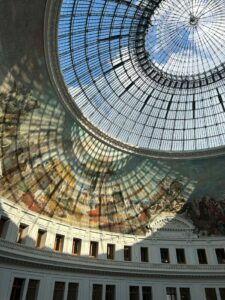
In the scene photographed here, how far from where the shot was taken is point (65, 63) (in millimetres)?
26391

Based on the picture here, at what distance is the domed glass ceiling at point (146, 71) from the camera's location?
25891 mm

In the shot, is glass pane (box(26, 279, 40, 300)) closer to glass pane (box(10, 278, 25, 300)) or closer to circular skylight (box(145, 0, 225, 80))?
glass pane (box(10, 278, 25, 300))

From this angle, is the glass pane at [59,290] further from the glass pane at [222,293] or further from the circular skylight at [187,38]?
the circular skylight at [187,38]

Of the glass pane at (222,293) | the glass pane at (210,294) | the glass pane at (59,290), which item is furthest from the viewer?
the glass pane at (210,294)

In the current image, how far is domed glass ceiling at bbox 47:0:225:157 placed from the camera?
25891 millimetres

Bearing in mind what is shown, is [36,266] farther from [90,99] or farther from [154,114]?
[154,114]

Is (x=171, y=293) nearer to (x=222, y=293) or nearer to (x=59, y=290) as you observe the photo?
(x=222, y=293)

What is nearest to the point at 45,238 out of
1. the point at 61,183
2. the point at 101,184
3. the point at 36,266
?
the point at 36,266

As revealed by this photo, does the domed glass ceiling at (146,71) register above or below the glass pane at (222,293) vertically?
above

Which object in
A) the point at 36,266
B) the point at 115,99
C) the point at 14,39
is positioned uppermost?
the point at 115,99

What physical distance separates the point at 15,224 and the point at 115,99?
18.4 m

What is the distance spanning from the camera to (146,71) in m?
32.9

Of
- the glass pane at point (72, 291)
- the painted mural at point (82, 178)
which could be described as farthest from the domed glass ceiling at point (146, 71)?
the glass pane at point (72, 291)

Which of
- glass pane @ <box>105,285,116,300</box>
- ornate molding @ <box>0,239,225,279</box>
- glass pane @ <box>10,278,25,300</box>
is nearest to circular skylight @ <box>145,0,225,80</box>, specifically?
ornate molding @ <box>0,239,225,279</box>
